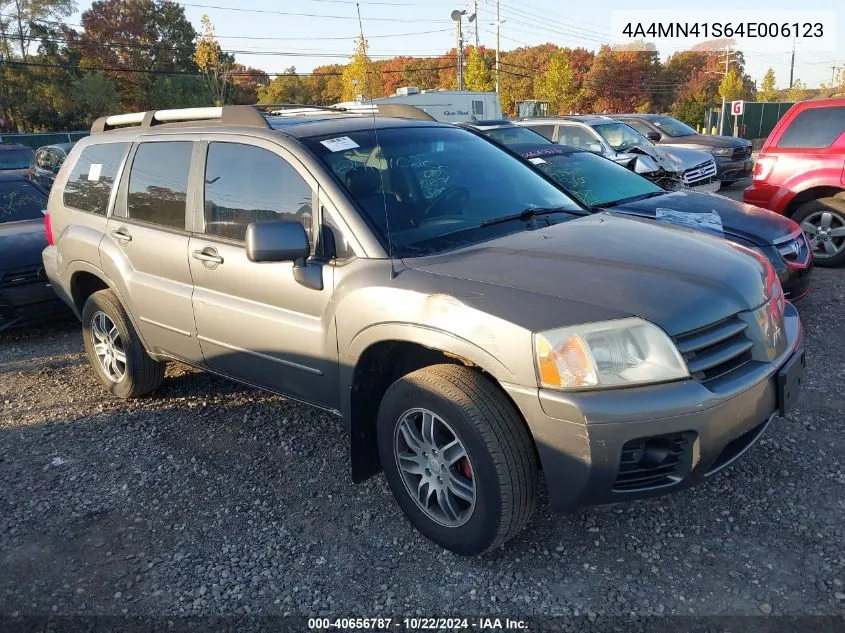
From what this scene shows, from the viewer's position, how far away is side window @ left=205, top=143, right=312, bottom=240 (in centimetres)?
326

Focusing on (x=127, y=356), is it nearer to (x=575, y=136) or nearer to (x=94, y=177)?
(x=94, y=177)

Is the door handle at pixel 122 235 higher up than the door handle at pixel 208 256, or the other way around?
the door handle at pixel 122 235


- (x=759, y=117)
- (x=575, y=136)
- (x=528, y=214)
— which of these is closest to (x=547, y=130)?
(x=575, y=136)

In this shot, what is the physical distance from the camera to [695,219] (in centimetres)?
523

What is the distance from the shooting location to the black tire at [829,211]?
6.92 m

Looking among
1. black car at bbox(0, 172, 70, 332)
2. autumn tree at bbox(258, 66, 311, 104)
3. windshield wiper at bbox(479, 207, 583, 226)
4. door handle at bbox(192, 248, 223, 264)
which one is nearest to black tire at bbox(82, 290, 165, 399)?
door handle at bbox(192, 248, 223, 264)

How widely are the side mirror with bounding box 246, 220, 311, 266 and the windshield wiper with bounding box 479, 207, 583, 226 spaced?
0.94 meters

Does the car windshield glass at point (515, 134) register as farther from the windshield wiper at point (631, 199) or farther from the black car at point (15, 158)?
the black car at point (15, 158)

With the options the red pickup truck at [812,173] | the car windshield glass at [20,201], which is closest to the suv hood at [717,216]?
the red pickup truck at [812,173]

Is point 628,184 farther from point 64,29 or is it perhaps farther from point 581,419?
point 64,29

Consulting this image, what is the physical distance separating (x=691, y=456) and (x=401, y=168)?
77.0 inches

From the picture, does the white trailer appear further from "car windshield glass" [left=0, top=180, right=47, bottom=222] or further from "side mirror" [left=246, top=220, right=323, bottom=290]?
"side mirror" [left=246, top=220, right=323, bottom=290]

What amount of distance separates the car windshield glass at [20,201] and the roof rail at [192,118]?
318cm

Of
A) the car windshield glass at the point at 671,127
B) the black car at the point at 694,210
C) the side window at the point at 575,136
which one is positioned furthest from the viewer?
the car windshield glass at the point at 671,127
